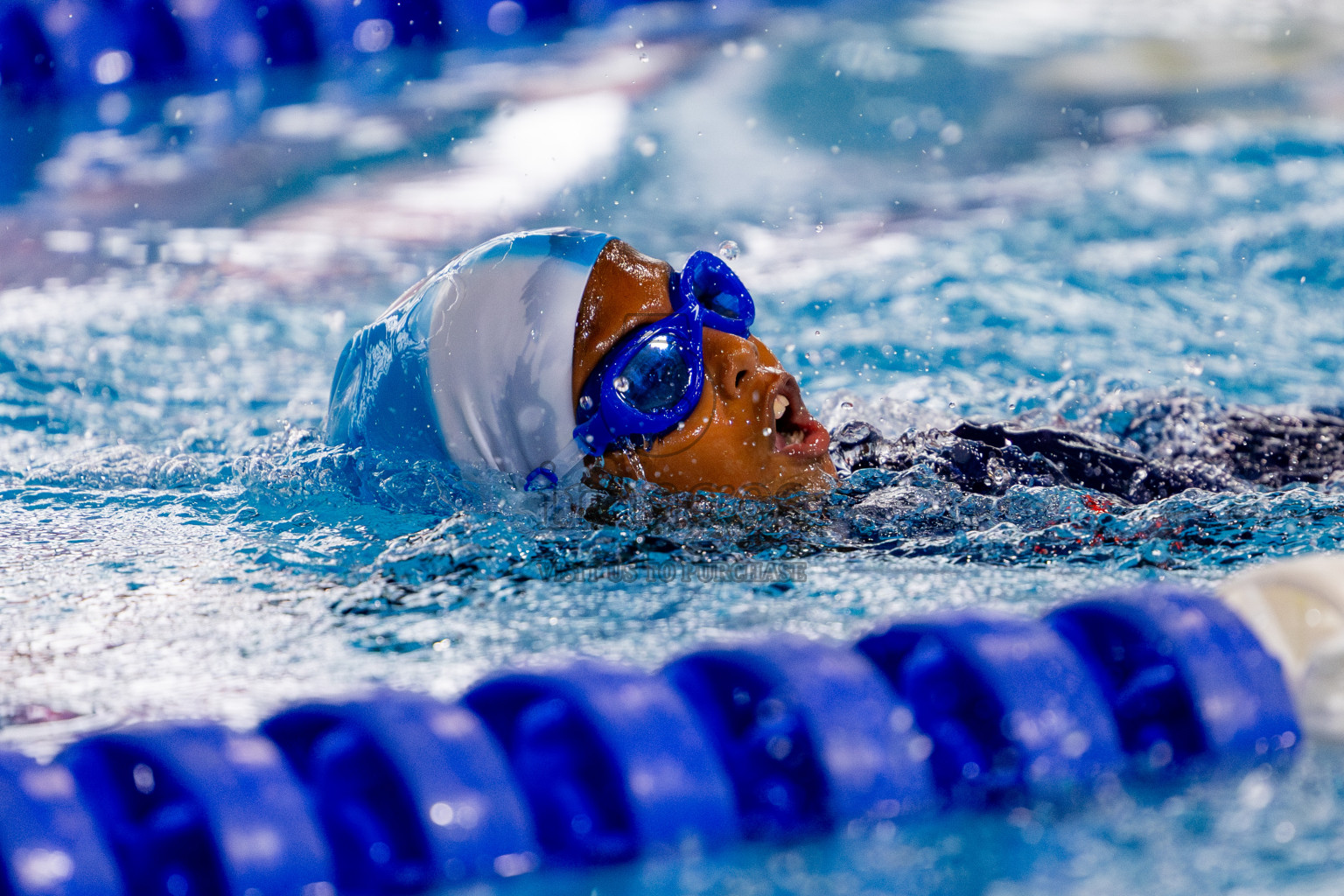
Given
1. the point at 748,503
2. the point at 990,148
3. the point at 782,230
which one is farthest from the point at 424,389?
the point at 990,148

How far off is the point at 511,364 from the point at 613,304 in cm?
21

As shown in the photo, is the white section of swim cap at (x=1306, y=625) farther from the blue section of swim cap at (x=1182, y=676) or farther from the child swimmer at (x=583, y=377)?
the child swimmer at (x=583, y=377)

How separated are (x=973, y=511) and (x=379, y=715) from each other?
128cm

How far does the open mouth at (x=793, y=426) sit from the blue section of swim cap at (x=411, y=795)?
93cm

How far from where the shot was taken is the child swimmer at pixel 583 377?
A: 225 cm

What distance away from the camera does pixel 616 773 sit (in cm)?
149

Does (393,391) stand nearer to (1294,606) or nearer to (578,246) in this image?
(578,246)

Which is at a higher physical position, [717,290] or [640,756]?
[717,290]

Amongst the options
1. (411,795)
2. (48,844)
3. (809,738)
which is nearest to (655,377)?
(809,738)

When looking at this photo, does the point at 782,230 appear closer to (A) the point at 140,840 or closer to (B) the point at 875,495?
(B) the point at 875,495

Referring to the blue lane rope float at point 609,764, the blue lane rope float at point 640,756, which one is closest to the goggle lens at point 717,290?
the blue lane rope float at point 640,756

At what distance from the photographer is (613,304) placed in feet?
7.55

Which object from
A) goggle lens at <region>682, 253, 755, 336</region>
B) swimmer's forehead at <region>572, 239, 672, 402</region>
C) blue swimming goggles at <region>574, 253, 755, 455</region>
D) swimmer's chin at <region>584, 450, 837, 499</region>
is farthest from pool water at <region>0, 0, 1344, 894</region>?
goggle lens at <region>682, 253, 755, 336</region>

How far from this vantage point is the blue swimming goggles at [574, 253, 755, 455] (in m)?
2.22
